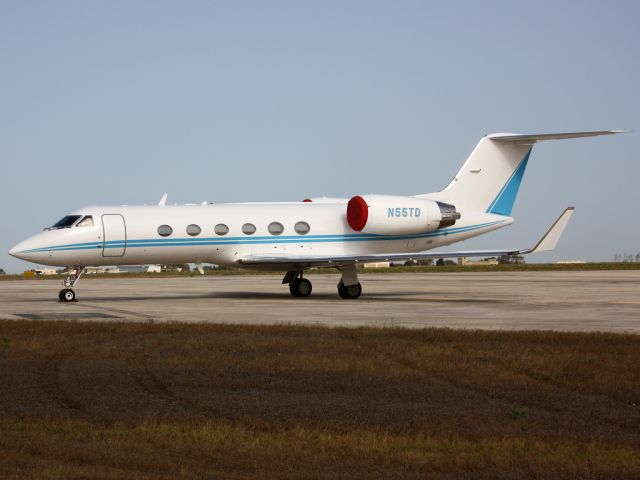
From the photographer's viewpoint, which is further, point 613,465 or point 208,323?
point 208,323

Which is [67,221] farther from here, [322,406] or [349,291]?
[322,406]

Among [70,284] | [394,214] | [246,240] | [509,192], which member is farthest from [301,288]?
[509,192]

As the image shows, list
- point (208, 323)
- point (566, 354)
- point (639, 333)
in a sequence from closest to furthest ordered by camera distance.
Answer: point (566, 354)
point (639, 333)
point (208, 323)

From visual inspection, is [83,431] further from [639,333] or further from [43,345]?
[639,333]

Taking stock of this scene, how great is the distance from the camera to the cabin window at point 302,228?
28156mm

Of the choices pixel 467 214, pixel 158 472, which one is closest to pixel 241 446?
pixel 158 472

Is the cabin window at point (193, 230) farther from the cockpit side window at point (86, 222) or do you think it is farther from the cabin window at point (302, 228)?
the cabin window at point (302, 228)

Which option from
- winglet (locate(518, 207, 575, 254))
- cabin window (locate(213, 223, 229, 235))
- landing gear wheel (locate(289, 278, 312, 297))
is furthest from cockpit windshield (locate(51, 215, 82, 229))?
winglet (locate(518, 207, 575, 254))

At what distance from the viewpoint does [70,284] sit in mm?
26484

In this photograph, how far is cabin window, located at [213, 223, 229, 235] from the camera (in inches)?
1075

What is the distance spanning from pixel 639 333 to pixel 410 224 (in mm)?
12864

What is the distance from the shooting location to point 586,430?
833cm

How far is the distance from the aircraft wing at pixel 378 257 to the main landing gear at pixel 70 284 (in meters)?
4.76

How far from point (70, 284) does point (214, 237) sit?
4405 millimetres
